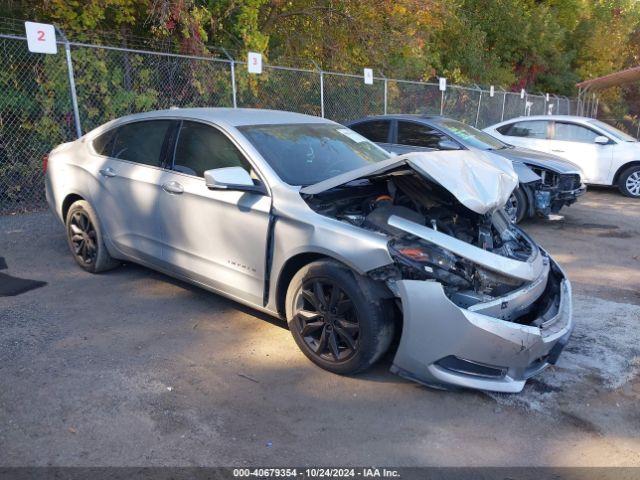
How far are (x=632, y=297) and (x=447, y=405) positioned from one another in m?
2.94

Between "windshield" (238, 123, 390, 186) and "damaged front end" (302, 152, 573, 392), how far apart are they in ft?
1.37

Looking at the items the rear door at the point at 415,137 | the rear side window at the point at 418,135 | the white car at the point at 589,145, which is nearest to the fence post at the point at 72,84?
the rear door at the point at 415,137

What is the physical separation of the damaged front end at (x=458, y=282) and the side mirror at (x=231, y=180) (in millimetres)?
451

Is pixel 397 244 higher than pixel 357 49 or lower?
lower

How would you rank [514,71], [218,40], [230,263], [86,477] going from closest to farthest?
[86,477] < [230,263] < [218,40] < [514,71]

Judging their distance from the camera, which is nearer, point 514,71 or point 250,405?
point 250,405

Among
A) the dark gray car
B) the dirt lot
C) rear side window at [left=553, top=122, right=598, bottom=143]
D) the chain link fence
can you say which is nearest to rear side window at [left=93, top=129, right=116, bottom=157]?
the dirt lot

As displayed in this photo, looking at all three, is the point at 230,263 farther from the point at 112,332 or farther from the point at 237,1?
the point at 237,1

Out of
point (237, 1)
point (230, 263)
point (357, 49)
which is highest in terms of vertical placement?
point (237, 1)

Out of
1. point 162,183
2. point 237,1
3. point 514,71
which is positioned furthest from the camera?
point 514,71

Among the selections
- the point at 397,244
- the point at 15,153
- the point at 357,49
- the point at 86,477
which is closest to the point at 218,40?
the point at 357,49

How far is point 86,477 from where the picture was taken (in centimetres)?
277

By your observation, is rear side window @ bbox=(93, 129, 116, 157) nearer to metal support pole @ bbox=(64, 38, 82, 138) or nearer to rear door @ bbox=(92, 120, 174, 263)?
rear door @ bbox=(92, 120, 174, 263)

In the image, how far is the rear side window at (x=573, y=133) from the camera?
11680mm
